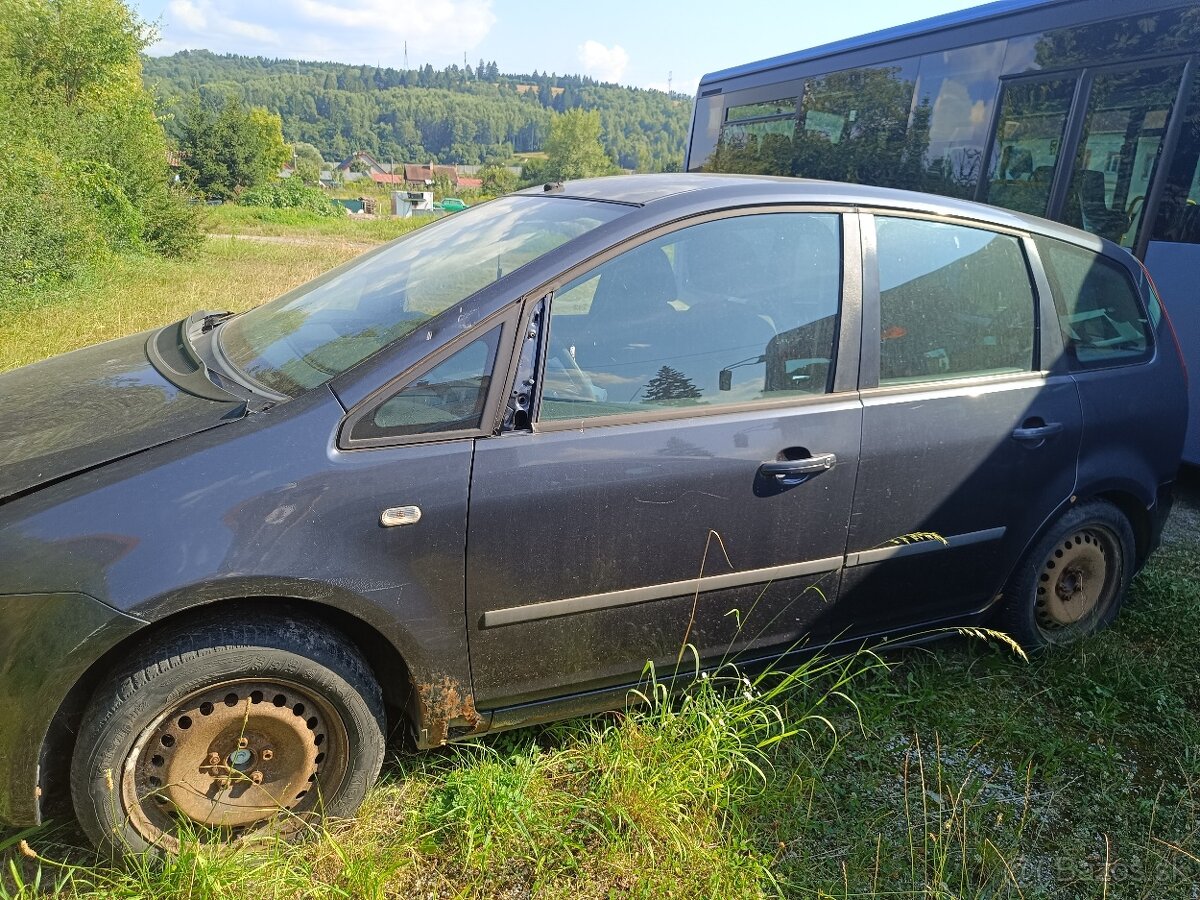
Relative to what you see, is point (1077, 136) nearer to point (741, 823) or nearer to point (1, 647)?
point (741, 823)

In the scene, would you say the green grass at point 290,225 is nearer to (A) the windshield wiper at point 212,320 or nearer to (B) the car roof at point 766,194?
(A) the windshield wiper at point 212,320

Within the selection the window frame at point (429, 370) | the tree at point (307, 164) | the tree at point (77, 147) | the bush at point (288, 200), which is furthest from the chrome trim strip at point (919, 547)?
the tree at point (307, 164)

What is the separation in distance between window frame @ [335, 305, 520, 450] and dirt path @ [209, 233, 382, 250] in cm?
2402

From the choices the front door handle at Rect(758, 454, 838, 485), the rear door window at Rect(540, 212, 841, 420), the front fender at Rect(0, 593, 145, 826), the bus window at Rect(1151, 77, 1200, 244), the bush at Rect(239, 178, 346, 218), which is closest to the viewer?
the front fender at Rect(0, 593, 145, 826)

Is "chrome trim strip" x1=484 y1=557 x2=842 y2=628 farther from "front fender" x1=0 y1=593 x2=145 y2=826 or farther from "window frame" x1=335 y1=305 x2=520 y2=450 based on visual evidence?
"front fender" x1=0 y1=593 x2=145 y2=826

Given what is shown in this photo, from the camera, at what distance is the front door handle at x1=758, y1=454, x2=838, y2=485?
2555 mm

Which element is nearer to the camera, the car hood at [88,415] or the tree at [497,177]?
the car hood at [88,415]

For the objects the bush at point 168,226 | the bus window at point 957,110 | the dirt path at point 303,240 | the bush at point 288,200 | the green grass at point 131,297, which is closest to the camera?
the bus window at point 957,110

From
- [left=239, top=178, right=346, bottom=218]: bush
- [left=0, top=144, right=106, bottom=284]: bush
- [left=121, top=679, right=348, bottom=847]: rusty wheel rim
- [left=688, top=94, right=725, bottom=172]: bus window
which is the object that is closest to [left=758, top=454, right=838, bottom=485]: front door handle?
[left=121, top=679, right=348, bottom=847]: rusty wheel rim

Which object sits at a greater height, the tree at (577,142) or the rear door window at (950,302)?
the tree at (577,142)

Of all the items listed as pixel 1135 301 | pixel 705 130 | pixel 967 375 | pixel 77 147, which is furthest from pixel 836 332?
pixel 77 147

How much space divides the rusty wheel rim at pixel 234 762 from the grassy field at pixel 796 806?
0.10 meters

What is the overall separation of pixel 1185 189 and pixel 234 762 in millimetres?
5843

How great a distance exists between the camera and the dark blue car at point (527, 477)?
2025 mm
